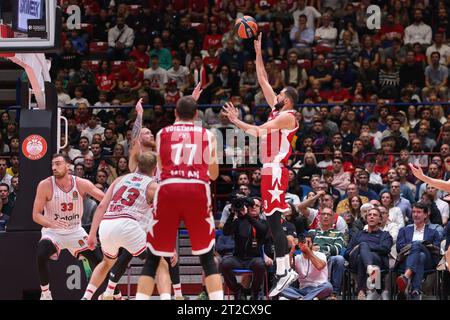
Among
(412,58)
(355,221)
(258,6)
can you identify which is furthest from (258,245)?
(258,6)

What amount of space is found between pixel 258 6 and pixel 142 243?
12.1 m

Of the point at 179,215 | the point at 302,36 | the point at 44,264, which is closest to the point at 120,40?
the point at 302,36

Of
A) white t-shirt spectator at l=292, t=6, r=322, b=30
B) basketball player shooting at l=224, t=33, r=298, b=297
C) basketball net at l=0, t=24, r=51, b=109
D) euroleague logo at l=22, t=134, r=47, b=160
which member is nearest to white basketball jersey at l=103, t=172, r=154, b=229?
basketball player shooting at l=224, t=33, r=298, b=297

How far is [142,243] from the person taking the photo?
36.4 feet

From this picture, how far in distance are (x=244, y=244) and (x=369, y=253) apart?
179 cm

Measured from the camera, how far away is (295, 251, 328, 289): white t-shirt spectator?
43.5 ft

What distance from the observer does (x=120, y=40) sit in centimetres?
2167

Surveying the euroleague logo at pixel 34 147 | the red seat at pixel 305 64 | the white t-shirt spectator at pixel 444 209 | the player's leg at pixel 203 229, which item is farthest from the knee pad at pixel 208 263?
the red seat at pixel 305 64

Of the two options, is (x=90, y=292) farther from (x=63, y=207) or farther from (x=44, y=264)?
(x=63, y=207)

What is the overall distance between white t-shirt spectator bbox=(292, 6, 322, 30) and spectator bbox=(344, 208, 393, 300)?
8.27m

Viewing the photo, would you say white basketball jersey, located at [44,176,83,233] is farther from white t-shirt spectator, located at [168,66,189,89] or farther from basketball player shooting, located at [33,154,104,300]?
white t-shirt spectator, located at [168,66,189,89]

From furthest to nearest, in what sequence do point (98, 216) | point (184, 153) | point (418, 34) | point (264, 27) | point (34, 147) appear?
point (264, 27), point (418, 34), point (34, 147), point (98, 216), point (184, 153)
